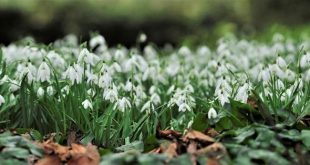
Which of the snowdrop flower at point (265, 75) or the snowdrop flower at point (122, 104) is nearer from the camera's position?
the snowdrop flower at point (122, 104)

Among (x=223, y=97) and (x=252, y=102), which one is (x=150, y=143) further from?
(x=252, y=102)

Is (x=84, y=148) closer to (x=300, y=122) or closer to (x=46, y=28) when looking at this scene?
(x=300, y=122)

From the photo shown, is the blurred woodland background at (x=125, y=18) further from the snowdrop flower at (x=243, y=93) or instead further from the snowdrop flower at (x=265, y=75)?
the snowdrop flower at (x=243, y=93)

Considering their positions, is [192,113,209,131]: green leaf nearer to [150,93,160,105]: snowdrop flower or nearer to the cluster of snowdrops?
the cluster of snowdrops

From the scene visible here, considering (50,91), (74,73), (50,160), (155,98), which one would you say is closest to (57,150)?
(50,160)

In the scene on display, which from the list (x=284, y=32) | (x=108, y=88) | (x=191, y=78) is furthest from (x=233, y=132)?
(x=284, y=32)

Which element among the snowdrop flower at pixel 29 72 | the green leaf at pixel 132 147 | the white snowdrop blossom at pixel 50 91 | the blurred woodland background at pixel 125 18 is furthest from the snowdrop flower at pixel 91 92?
the blurred woodland background at pixel 125 18

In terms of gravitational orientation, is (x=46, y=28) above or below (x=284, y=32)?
above

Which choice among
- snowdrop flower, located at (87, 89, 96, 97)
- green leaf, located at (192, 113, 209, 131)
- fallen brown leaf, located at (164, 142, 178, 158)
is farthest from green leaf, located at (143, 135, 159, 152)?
snowdrop flower, located at (87, 89, 96, 97)
